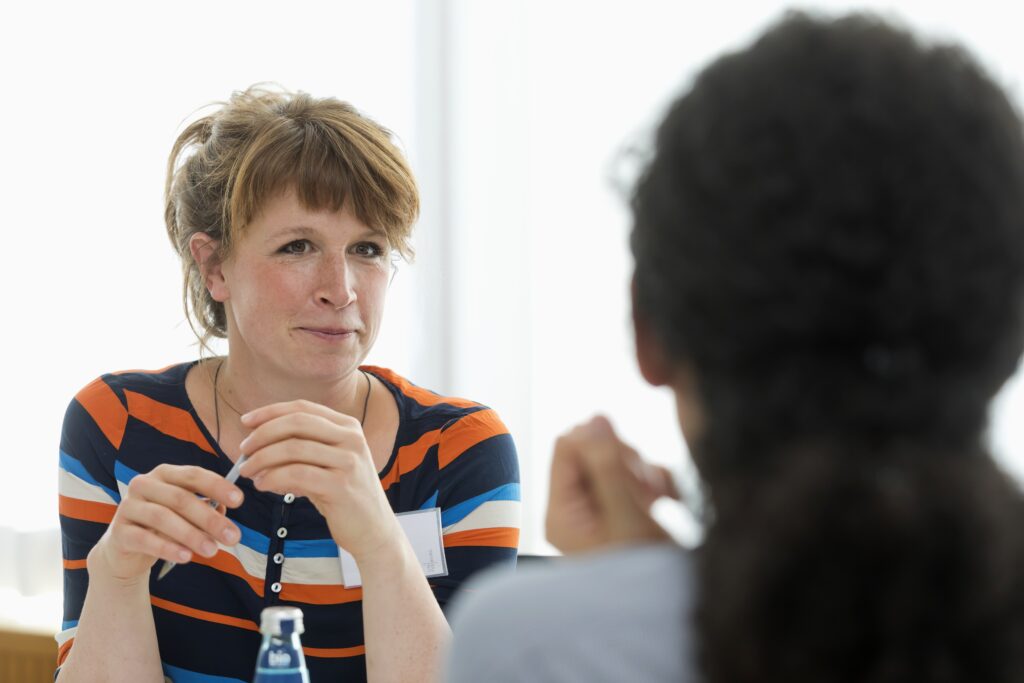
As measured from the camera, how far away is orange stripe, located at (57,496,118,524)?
66.4 inches

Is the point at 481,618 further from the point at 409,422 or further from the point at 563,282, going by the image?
the point at 563,282

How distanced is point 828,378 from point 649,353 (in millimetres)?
166

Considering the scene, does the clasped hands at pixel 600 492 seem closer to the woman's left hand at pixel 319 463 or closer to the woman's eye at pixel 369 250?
the woman's left hand at pixel 319 463

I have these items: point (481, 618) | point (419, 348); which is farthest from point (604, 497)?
point (419, 348)

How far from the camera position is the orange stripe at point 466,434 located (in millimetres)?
1724

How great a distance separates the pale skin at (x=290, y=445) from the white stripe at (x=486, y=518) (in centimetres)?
16

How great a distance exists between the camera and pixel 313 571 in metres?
1.64

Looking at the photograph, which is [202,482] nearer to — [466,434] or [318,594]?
[318,594]

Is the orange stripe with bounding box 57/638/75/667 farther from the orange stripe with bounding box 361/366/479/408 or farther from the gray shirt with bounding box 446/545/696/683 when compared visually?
the gray shirt with bounding box 446/545/696/683

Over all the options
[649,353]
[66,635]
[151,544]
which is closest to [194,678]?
[66,635]

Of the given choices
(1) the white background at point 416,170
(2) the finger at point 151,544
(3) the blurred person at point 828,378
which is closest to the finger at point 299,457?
(2) the finger at point 151,544

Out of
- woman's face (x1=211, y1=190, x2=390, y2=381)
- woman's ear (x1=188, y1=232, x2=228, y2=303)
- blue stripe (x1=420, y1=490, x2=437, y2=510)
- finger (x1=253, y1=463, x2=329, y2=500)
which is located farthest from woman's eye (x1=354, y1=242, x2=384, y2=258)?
finger (x1=253, y1=463, x2=329, y2=500)

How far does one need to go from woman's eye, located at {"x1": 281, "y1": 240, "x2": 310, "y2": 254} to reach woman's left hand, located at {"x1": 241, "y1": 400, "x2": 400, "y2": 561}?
42 centimetres

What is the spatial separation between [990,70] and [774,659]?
0.35 m
